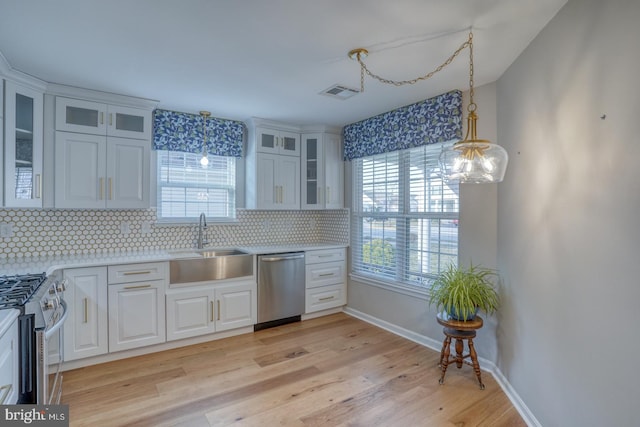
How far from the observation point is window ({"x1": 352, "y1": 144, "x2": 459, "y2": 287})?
10.6 ft

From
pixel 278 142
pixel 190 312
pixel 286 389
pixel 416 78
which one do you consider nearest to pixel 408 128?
pixel 416 78

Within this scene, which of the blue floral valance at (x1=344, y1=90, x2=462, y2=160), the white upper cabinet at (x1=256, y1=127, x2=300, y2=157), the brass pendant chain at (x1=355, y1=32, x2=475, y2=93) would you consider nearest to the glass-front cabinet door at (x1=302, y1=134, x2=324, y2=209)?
the white upper cabinet at (x1=256, y1=127, x2=300, y2=157)

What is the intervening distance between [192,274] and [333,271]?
1.75 metres

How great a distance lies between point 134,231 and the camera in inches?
138

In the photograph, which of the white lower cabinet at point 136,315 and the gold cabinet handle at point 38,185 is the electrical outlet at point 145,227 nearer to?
the white lower cabinet at point 136,315

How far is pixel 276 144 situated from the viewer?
4.10 metres

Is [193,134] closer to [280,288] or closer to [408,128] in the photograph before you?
[280,288]

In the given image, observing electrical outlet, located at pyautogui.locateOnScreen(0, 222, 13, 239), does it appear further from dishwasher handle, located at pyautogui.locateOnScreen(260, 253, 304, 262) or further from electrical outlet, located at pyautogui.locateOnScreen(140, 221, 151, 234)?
dishwasher handle, located at pyautogui.locateOnScreen(260, 253, 304, 262)

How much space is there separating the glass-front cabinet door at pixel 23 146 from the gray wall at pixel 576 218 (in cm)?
377

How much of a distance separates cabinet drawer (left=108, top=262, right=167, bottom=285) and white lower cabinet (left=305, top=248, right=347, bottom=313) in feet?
5.35

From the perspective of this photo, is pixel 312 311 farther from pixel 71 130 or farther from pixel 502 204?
pixel 71 130

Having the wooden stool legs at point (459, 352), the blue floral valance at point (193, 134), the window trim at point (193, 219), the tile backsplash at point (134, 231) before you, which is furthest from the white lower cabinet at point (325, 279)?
the wooden stool legs at point (459, 352)

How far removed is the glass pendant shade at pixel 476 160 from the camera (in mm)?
1646

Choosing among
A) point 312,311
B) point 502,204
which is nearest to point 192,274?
point 312,311
